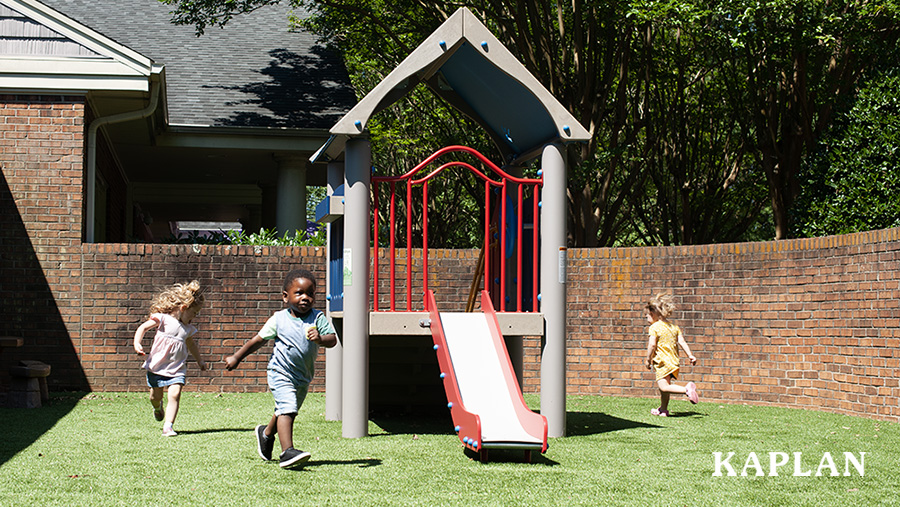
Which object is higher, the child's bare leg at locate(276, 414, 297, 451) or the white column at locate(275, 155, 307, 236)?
the white column at locate(275, 155, 307, 236)

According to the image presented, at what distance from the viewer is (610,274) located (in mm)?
12008

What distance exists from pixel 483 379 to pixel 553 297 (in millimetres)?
1132

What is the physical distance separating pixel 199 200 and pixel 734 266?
1601 cm

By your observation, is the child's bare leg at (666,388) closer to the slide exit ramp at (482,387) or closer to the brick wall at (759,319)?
the brick wall at (759,319)

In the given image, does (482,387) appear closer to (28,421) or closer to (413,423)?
(413,423)

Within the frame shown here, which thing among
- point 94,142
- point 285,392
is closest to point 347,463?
point 285,392

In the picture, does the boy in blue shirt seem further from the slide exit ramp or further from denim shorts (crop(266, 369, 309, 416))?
the slide exit ramp

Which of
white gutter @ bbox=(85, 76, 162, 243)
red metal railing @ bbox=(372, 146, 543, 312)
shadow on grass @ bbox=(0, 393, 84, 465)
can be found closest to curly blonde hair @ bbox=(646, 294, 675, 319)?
red metal railing @ bbox=(372, 146, 543, 312)

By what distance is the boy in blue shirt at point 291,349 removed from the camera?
20.2 ft

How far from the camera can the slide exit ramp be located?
639 centimetres

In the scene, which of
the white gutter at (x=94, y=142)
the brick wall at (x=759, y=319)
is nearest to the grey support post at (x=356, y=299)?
the brick wall at (x=759, y=319)

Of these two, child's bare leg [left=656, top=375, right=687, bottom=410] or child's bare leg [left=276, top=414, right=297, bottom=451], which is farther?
child's bare leg [left=656, top=375, right=687, bottom=410]

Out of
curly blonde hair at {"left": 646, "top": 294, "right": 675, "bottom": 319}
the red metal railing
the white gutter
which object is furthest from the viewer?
the white gutter

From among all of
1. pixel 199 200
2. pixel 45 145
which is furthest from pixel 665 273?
pixel 199 200
